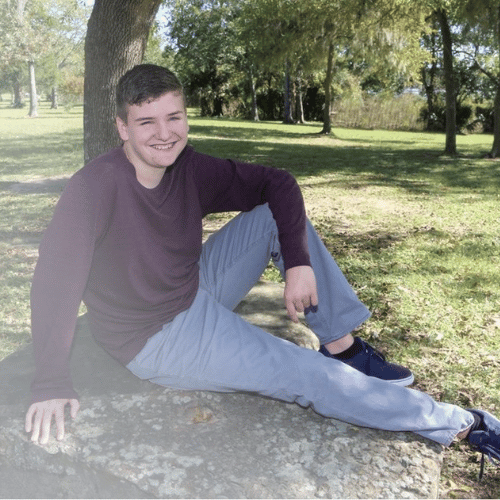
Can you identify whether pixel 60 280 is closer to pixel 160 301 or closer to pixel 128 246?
pixel 128 246

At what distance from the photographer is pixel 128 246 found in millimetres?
2469

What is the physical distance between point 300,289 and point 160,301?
2.09 feet

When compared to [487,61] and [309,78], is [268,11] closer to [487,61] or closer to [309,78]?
[487,61]

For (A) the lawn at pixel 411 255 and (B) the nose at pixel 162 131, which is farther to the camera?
(A) the lawn at pixel 411 255

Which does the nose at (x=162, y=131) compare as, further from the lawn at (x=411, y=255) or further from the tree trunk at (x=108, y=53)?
the tree trunk at (x=108, y=53)

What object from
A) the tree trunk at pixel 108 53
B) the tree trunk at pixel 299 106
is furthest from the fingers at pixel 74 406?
the tree trunk at pixel 299 106

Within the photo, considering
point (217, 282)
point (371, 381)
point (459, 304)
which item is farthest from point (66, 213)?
point (459, 304)

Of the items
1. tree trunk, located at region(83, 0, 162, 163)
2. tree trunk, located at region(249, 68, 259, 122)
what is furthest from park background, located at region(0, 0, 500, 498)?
tree trunk, located at region(249, 68, 259, 122)

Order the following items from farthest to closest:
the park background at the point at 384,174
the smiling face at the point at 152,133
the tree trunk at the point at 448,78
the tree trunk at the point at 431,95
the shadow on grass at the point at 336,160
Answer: the tree trunk at the point at 431,95
the tree trunk at the point at 448,78
the shadow on grass at the point at 336,160
the park background at the point at 384,174
the smiling face at the point at 152,133

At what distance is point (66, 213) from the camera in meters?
2.28

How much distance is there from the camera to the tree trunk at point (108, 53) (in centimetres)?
543

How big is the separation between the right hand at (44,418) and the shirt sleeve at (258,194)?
1.13 meters

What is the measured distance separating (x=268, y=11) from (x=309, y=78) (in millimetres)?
17459

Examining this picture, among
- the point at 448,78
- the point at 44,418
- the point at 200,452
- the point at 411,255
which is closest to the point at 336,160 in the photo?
the point at 448,78
